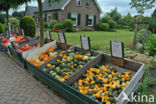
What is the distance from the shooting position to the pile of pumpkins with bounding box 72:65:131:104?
236 cm

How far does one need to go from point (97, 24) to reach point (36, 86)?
19771mm

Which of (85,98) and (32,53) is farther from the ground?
(32,53)

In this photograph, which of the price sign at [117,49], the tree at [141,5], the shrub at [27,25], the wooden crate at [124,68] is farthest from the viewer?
the shrub at [27,25]

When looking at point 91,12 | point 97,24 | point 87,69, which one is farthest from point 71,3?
point 87,69

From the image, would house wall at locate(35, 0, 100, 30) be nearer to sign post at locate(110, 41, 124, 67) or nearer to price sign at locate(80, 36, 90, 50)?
price sign at locate(80, 36, 90, 50)

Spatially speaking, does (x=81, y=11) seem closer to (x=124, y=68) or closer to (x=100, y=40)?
(x=100, y=40)

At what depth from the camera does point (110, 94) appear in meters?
2.36

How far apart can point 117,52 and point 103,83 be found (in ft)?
2.66

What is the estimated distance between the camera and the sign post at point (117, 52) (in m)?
2.94

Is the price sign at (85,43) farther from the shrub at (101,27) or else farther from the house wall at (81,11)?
the shrub at (101,27)

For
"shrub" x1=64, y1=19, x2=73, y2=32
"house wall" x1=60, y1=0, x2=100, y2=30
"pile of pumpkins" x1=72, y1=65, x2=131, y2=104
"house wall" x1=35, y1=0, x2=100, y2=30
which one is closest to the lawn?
"pile of pumpkins" x1=72, y1=65, x2=131, y2=104

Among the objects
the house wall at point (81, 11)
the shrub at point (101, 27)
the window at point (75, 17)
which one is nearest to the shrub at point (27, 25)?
the house wall at point (81, 11)

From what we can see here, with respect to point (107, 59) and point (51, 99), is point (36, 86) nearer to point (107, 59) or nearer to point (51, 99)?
point (51, 99)

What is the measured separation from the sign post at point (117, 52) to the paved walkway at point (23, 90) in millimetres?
1543
